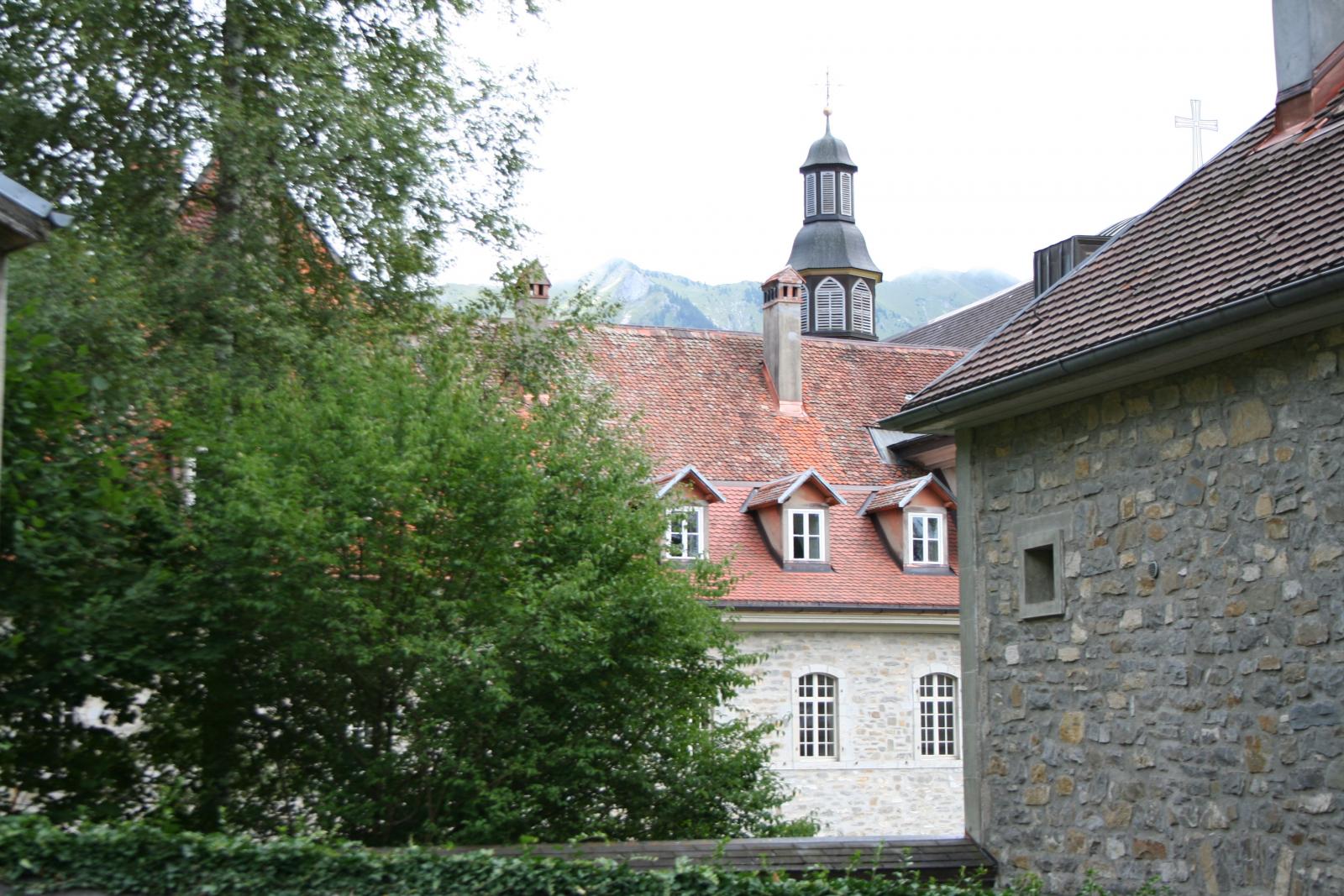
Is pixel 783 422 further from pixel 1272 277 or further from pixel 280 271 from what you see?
pixel 1272 277

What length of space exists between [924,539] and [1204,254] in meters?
16.1

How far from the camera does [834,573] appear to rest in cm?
2552

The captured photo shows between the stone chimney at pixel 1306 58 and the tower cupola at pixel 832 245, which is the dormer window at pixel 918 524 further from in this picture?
the tower cupola at pixel 832 245

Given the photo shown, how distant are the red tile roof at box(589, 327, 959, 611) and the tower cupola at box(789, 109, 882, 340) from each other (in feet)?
62.7

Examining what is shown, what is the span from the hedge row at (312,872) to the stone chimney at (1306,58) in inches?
227

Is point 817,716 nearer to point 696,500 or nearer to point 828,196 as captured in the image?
point 696,500

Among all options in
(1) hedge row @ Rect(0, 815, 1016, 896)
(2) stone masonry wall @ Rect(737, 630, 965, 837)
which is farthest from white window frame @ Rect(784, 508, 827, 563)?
(1) hedge row @ Rect(0, 815, 1016, 896)

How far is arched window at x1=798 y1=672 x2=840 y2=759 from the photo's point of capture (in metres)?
25.0

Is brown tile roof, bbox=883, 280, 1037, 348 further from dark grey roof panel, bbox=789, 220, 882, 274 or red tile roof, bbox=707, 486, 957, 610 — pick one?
dark grey roof panel, bbox=789, 220, 882, 274

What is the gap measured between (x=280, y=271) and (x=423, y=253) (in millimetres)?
1477

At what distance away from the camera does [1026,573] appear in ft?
37.1

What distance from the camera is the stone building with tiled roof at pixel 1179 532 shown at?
29.2ft

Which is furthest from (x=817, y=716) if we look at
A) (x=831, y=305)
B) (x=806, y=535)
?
(x=831, y=305)

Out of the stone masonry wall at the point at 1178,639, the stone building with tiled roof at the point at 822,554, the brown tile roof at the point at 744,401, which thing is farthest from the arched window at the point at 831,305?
the stone masonry wall at the point at 1178,639
